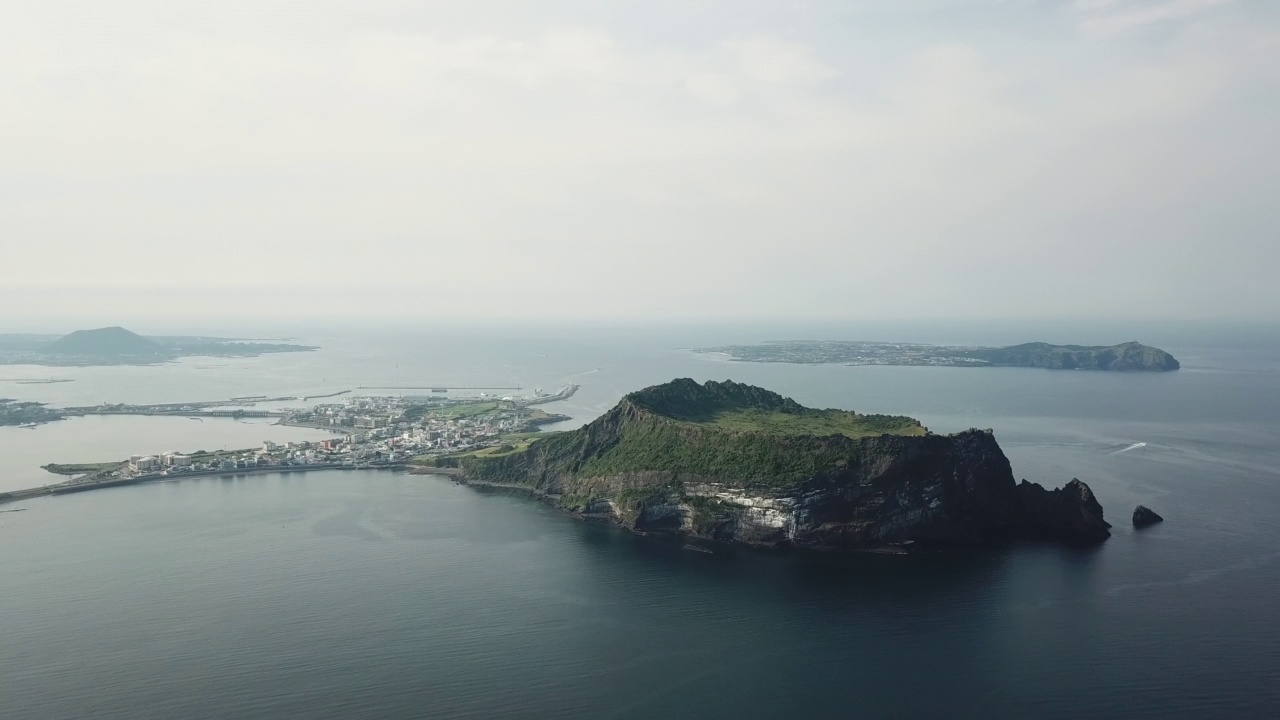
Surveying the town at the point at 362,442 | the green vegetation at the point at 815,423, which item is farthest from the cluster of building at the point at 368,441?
the green vegetation at the point at 815,423

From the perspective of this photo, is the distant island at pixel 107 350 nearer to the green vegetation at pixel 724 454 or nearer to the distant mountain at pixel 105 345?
the distant mountain at pixel 105 345

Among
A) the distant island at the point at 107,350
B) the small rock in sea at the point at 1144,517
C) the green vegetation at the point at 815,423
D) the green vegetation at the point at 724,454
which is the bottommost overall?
the small rock in sea at the point at 1144,517

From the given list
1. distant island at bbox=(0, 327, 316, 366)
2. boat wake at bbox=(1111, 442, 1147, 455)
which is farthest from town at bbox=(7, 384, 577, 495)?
distant island at bbox=(0, 327, 316, 366)

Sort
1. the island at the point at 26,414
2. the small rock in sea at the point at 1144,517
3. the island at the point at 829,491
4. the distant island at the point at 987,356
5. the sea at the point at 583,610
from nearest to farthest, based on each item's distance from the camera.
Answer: the sea at the point at 583,610 < the island at the point at 829,491 < the small rock in sea at the point at 1144,517 < the island at the point at 26,414 < the distant island at the point at 987,356

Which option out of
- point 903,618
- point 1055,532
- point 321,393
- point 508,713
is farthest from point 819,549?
point 321,393

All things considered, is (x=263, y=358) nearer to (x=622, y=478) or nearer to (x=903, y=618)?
(x=622, y=478)

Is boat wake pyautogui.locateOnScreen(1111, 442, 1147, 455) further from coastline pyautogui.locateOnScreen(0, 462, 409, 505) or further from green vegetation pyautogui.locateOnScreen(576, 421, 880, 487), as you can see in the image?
coastline pyautogui.locateOnScreen(0, 462, 409, 505)

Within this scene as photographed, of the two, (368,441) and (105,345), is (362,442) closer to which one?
(368,441)
